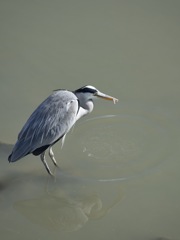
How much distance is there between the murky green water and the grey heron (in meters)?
0.38

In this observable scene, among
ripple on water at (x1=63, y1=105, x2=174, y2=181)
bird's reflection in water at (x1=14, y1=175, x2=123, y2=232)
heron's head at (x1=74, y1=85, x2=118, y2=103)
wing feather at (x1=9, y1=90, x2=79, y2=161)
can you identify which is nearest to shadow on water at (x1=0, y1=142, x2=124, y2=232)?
bird's reflection in water at (x1=14, y1=175, x2=123, y2=232)

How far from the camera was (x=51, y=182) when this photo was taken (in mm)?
Result: 5809

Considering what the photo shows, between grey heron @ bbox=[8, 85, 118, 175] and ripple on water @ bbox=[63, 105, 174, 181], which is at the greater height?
grey heron @ bbox=[8, 85, 118, 175]

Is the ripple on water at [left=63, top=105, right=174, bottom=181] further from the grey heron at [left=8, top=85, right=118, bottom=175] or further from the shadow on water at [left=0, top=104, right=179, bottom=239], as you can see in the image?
the grey heron at [left=8, top=85, right=118, bottom=175]

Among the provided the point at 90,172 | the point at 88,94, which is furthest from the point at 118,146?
the point at 88,94

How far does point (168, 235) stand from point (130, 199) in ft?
2.23

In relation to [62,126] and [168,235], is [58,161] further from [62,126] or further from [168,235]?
[168,235]

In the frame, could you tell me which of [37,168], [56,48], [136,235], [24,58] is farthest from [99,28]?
[136,235]

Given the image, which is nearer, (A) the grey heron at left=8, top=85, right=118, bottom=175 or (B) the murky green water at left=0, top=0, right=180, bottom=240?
(B) the murky green water at left=0, top=0, right=180, bottom=240

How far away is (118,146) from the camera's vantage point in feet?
20.2

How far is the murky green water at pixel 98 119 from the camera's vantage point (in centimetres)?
524

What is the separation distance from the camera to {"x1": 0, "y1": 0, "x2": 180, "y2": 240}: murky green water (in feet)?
17.2

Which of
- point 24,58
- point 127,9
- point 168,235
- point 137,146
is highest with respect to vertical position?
point 127,9

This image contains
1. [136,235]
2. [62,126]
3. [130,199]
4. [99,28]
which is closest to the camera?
[136,235]
